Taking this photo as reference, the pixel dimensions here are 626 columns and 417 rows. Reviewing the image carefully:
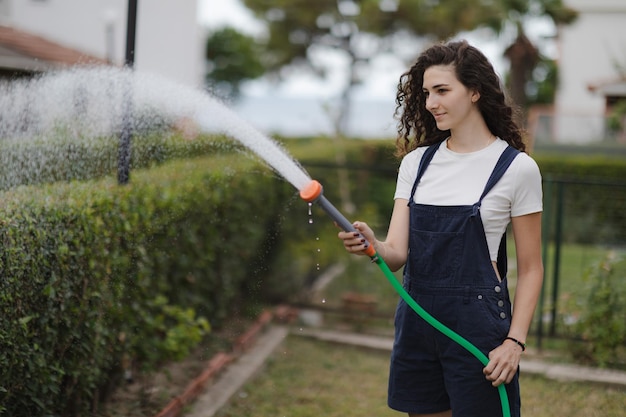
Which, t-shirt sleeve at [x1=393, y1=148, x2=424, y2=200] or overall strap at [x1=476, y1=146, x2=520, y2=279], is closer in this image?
overall strap at [x1=476, y1=146, x2=520, y2=279]

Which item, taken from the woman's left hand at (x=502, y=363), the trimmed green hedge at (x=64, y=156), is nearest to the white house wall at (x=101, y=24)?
the trimmed green hedge at (x=64, y=156)

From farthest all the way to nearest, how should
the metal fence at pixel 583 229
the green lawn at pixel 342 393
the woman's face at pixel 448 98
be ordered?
the metal fence at pixel 583 229 → the green lawn at pixel 342 393 → the woman's face at pixel 448 98

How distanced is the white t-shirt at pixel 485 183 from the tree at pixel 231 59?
180 feet

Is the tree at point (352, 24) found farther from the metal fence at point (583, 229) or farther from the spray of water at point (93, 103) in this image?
the spray of water at point (93, 103)

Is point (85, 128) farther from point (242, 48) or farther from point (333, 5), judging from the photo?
point (242, 48)

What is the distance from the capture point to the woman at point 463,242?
245 centimetres

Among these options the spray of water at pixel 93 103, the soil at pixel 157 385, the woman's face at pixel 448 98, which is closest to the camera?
the woman's face at pixel 448 98

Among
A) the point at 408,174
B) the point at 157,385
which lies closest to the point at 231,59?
the point at 157,385

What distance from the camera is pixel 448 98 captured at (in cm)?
255

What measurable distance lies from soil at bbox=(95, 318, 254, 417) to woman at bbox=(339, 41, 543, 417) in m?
2.25

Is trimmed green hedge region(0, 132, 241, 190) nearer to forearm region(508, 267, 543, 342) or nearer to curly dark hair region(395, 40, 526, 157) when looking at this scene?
curly dark hair region(395, 40, 526, 157)

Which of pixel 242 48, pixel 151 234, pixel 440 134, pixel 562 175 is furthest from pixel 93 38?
pixel 242 48

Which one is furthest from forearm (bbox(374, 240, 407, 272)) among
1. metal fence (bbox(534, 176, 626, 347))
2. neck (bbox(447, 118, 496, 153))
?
metal fence (bbox(534, 176, 626, 347))

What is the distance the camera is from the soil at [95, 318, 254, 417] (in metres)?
4.40
